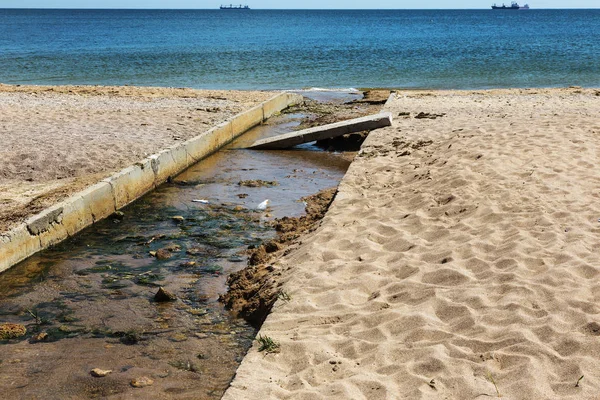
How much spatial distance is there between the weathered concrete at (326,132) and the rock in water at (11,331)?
7.19 metres

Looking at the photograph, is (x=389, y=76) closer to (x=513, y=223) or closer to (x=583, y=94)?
(x=583, y=94)

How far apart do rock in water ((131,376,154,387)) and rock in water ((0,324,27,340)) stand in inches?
47.5

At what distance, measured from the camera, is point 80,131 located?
1132 centimetres

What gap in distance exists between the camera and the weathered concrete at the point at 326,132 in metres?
11.7

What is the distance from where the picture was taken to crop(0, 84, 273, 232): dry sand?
838 cm

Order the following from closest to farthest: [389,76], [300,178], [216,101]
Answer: [300,178]
[216,101]
[389,76]

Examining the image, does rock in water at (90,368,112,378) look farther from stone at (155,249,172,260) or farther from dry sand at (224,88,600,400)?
stone at (155,249,172,260)

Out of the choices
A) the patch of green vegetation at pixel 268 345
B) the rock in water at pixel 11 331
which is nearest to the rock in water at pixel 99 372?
the rock in water at pixel 11 331

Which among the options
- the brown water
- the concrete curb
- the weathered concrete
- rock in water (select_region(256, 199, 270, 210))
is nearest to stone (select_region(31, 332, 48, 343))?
the brown water

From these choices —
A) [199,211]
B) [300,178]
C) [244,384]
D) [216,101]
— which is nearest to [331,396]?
[244,384]

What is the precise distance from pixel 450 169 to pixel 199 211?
2959 millimetres

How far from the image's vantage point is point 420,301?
461 centimetres

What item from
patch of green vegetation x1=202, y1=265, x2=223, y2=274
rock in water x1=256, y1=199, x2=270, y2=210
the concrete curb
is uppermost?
the concrete curb

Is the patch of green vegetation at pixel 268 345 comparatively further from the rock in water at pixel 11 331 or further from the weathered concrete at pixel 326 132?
the weathered concrete at pixel 326 132
